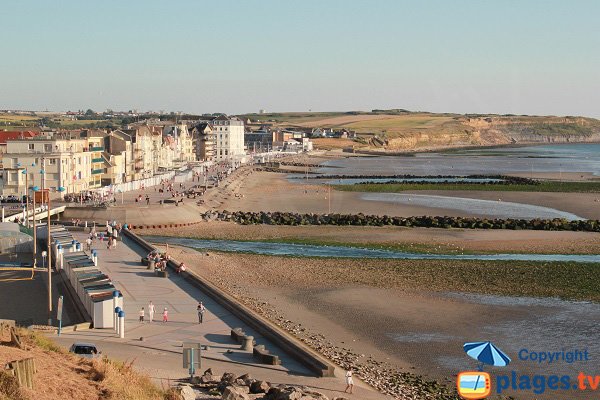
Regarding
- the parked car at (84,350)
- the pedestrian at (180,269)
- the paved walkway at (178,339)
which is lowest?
the paved walkway at (178,339)

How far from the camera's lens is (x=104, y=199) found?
67188 millimetres

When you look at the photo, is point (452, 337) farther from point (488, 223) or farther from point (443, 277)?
point (488, 223)

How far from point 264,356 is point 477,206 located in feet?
185

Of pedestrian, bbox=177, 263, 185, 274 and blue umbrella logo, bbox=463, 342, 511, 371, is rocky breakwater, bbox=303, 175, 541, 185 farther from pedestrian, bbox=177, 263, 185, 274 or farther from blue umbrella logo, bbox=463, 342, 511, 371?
blue umbrella logo, bbox=463, 342, 511, 371

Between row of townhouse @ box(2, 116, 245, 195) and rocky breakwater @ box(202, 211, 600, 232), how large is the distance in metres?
11.8

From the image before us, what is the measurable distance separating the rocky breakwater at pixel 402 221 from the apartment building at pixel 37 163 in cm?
1142

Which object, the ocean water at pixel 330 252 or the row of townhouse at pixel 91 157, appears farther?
the row of townhouse at pixel 91 157

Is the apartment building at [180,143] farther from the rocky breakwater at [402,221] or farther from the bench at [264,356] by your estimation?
the bench at [264,356]

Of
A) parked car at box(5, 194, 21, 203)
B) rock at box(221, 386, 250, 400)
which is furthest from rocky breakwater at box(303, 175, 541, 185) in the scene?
rock at box(221, 386, 250, 400)

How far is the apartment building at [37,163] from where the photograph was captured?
2559 inches

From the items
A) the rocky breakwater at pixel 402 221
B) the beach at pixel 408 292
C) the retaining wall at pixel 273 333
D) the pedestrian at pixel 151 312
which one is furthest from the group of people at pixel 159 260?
the rocky breakwater at pixel 402 221

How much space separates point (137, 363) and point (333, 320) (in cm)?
1022

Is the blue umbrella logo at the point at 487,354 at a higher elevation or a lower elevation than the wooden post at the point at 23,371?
lower

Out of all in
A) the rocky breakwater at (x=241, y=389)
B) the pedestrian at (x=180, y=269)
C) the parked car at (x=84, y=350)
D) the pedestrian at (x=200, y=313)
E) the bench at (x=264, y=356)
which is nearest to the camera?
the rocky breakwater at (x=241, y=389)
